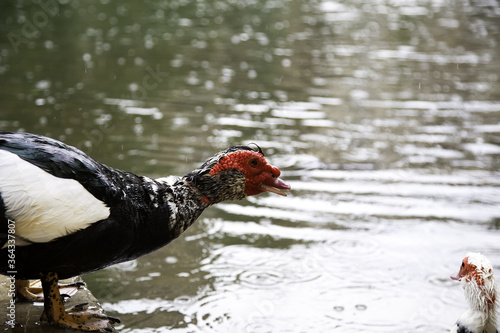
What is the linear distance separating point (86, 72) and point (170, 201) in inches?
336

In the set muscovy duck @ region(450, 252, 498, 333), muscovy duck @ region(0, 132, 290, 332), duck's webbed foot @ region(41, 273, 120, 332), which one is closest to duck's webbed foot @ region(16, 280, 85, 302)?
muscovy duck @ region(0, 132, 290, 332)

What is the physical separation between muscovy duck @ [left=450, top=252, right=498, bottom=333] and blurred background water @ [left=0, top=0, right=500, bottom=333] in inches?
34.3

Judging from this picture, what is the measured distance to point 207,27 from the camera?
17188mm

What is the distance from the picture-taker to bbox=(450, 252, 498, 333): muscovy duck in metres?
4.05

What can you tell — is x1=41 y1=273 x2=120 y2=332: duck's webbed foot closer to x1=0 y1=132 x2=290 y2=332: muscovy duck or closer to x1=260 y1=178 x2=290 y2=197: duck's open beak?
x1=0 y1=132 x2=290 y2=332: muscovy duck

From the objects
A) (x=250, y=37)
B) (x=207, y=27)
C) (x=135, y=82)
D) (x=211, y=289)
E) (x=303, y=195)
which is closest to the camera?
(x=211, y=289)

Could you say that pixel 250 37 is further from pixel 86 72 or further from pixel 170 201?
pixel 170 201

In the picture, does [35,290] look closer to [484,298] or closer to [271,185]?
[271,185]

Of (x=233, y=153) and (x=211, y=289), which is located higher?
(x=233, y=153)

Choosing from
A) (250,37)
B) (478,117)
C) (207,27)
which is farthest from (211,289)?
(207,27)

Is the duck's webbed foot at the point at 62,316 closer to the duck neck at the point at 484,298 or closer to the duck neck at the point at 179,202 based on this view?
the duck neck at the point at 179,202

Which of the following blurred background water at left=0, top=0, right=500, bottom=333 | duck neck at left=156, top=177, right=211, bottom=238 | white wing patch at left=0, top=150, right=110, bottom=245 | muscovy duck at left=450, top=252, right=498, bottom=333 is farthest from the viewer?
blurred background water at left=0, top=0, right=500, bottom=333

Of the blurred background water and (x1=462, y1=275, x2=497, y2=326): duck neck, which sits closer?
(x1=462, y1=275, x2=497, y2=326): duck neck

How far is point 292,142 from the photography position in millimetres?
8820
